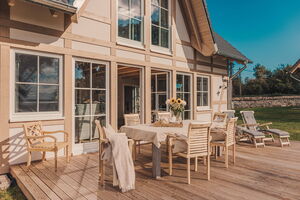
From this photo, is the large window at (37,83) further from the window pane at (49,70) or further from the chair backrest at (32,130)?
the chair backrest at (32,130)

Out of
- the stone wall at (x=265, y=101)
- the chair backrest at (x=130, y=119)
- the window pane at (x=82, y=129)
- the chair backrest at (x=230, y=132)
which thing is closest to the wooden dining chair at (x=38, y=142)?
the window pane at (x=82, y=129)

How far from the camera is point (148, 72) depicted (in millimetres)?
6180

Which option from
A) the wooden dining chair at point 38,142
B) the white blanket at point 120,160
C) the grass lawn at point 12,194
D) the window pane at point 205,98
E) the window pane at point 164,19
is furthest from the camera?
the window pane at point 205,98

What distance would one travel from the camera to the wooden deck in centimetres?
277

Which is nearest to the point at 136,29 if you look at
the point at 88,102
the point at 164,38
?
the point at 164,38

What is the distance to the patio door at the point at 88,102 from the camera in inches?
190

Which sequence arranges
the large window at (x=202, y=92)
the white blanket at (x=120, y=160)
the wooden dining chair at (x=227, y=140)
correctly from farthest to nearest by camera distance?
the large window at (x=202, y=92)
the wooden dining chair at (x=227, y=140)
the white blanket at (x=120, y=160)

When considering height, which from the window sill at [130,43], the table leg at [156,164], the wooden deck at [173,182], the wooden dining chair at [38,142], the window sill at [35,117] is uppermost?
the window sill at [130,43]

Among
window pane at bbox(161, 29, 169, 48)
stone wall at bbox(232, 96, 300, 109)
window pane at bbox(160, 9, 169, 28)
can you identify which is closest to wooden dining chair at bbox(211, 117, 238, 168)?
window pane at bbox(161, 29, 169, 48)

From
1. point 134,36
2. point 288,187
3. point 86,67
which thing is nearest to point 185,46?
point 134,36

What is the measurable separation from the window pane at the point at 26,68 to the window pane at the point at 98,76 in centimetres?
133

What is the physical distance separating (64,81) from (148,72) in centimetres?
255

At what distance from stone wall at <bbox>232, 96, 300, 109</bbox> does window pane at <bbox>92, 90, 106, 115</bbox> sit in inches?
824

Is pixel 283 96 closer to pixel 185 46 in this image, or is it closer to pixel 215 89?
pixel 215 89
